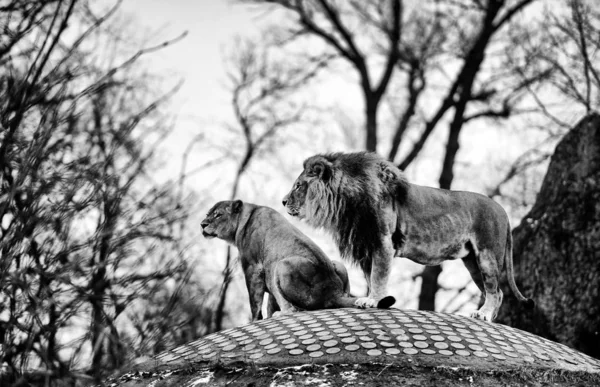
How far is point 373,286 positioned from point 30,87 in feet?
11.1

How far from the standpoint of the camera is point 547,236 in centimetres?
1021

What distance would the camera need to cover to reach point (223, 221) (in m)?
7.06

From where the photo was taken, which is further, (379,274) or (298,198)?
(298,198)

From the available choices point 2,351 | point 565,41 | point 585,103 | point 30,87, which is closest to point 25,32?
point 30,87

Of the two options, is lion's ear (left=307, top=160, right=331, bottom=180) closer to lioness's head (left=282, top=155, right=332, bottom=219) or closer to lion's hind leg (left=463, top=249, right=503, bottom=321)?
lioness's head (left=282, top=155, right=332, bottom=219)

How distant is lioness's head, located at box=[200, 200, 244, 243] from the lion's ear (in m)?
0.97

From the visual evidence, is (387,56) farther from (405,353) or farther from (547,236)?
(405,353)

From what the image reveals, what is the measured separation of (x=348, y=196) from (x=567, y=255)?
4851 mm

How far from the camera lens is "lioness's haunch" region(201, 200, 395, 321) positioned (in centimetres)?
635

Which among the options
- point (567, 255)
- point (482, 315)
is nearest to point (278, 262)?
point (482, 315)

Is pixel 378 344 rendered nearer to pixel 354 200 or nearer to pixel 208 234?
Result: pixel 354 200

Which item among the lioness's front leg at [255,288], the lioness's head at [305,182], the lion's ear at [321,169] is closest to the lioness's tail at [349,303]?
the lioness's front leg at [255,288]

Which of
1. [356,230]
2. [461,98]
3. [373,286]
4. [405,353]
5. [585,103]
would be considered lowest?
[405,353]

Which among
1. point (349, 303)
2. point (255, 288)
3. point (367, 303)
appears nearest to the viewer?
point (367, 303)
